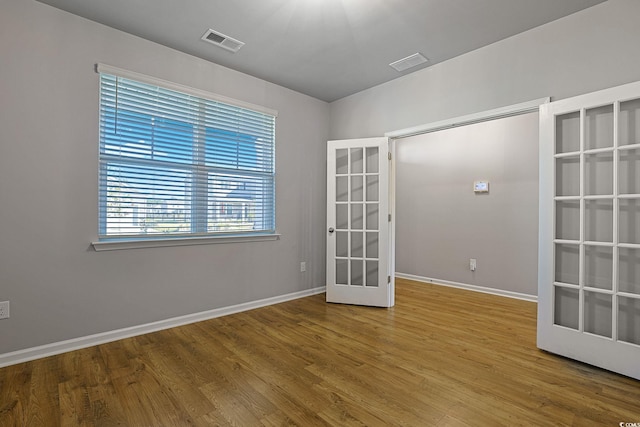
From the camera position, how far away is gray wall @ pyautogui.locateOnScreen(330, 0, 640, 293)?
226 centimetres

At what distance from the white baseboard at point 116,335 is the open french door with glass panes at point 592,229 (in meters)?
2.84

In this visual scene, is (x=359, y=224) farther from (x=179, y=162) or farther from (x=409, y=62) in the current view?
(x=179, y=162)

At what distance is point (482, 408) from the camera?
1.77m

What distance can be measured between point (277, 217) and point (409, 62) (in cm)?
227

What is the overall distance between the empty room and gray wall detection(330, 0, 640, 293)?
2cm

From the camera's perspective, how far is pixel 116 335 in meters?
2.68

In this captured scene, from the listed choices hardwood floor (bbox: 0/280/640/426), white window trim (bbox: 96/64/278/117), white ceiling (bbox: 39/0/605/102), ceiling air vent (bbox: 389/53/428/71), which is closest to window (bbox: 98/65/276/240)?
white window trim (bbox: 96/64/278/117)

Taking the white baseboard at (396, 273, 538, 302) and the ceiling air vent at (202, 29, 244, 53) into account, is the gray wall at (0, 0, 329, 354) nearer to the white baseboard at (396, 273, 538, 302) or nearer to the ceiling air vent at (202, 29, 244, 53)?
the ceiling air vent at (202, 29, 244, 53)

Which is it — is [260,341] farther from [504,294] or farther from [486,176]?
[486,176]

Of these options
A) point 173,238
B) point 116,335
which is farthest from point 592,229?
point 116,335

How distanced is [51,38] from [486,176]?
4951mm

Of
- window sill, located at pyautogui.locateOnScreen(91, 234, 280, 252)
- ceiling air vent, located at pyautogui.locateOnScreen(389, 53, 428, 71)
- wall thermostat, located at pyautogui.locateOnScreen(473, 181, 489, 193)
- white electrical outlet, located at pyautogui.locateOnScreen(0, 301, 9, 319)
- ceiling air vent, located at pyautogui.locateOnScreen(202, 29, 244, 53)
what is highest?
ceiling air vent, located at pyautogui.locateOnScreen(389, 53, 428, 71)

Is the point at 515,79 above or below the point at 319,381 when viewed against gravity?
above

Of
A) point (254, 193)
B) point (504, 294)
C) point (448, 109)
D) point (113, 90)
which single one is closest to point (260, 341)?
point (254, 193)
